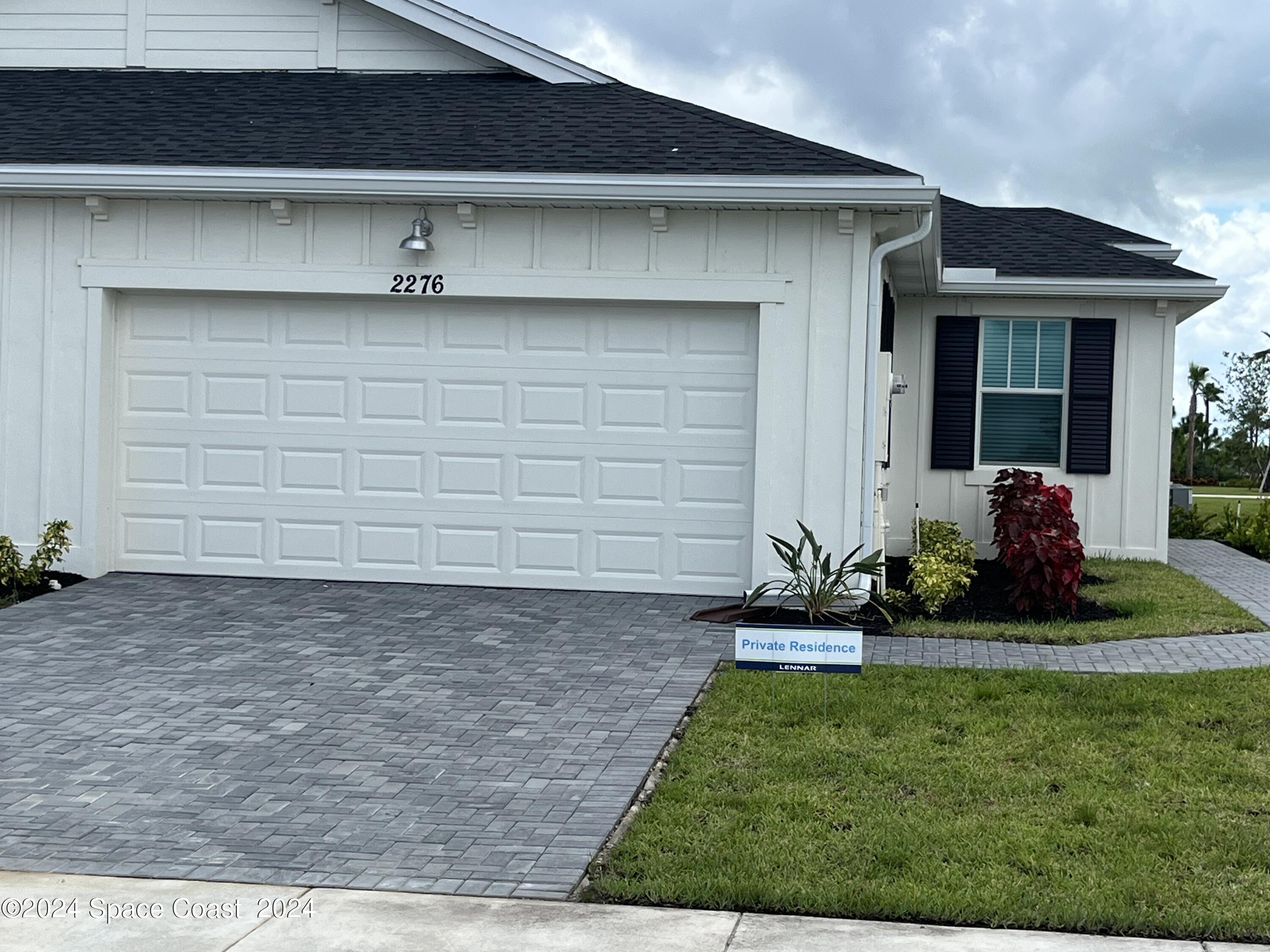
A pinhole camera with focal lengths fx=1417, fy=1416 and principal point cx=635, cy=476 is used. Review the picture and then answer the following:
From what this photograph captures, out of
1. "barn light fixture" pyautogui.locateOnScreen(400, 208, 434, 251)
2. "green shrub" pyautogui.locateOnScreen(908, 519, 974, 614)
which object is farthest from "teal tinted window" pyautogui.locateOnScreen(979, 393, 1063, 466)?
"barn light fixture" pyautogui.locateOnScreen(400, 208, 434, 251)

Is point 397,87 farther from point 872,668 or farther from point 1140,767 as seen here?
point 1140,767

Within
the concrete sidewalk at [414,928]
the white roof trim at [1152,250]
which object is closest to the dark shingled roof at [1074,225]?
the white roof trim at [1152,250]

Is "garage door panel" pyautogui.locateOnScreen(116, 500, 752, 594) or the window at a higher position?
the window

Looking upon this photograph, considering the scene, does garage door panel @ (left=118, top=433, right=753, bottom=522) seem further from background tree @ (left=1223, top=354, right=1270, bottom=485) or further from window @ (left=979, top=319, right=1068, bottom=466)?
Answer: background tree @ (left=1223, top=354, right=1270, bottom=485)

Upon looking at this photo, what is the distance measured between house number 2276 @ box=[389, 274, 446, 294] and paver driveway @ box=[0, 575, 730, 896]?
2.28m

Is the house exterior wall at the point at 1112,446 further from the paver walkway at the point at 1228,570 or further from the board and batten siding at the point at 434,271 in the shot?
the board and batten siding at the point at 434,271

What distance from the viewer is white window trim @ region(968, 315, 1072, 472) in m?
13.9

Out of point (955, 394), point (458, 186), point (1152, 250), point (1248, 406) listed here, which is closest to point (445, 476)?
point (458, 186)

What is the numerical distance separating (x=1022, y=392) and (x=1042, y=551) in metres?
4.07

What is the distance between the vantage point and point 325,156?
425 inches

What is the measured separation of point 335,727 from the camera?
22.9 feet

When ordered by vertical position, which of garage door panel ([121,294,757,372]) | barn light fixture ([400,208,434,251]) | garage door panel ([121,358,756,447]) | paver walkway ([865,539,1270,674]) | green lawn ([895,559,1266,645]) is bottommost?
paver walkway ([865,539,1270,674])

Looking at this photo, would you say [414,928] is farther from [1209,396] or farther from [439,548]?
[1209,396]

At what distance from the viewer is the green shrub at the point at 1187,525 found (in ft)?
59.4
